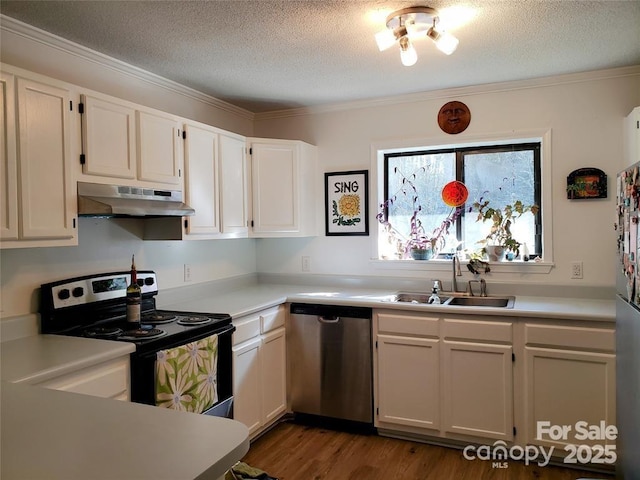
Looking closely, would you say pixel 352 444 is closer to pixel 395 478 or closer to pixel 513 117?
pixel 395 478

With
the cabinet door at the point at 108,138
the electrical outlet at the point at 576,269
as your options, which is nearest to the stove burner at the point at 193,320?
the cabinet door at the point at 108,138

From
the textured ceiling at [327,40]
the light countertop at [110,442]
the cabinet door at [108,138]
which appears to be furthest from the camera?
the cabinet door at [108,138]

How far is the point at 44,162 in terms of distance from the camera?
1975 mm

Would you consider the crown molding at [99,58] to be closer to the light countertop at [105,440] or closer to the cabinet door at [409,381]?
the light countertop at [105,440]

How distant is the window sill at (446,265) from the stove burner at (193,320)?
1506 mm

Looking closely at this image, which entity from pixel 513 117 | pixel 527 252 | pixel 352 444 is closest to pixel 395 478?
pixel 352 444

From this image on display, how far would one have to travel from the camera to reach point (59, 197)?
2.03 metres

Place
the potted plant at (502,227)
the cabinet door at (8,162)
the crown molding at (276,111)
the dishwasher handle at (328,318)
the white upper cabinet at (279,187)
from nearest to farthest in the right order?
the cabinet door at (8,162) → the crown molding at (276,111) → the dishwasher handle at (328,318) → the potted plant at (502,227) → the white upper cabinet at (279,187)

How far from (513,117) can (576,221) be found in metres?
0.82

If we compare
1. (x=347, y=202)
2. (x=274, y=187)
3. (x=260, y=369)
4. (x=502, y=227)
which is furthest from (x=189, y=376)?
(x=502, y=227)

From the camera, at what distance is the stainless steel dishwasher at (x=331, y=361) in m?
3.03

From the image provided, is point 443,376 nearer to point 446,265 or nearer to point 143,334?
point 446,265

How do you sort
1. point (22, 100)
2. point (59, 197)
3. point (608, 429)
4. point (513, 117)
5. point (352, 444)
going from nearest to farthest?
point (22, 100)
point (59, 197)
point (608, 429)
point (352, 444)
point (513, 117)

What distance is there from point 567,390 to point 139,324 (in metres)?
2.34
